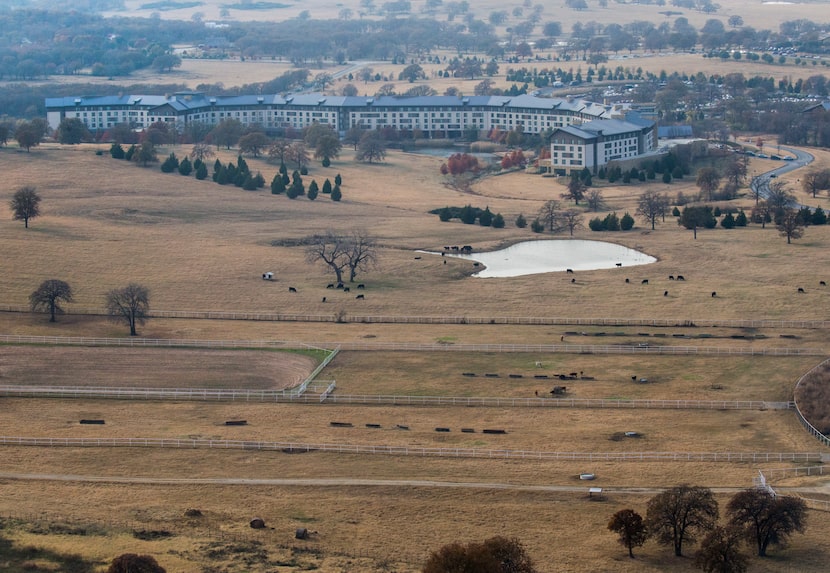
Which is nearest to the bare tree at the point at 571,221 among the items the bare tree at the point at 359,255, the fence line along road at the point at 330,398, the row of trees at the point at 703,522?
the bare tree at the point at 359,255

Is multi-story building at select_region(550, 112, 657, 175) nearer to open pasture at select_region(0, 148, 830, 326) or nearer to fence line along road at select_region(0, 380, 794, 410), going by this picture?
open pasture at select_region(0, 148, 830, 326)

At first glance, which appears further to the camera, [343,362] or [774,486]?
[343,362]

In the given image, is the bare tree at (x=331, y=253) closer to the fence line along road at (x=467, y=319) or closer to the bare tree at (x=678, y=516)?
the fence line along road at (x=467, y=319)

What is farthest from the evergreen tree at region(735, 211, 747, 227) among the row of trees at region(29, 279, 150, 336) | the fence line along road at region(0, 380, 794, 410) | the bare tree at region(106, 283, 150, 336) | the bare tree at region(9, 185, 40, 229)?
the bare tree at region(9, 185, 40, 229)

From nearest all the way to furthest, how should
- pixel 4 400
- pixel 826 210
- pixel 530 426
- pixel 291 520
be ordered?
pixel 291 520
pixel 530 426
pixel 4 400
pixel 826 210

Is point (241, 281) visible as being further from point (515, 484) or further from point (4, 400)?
point (515, 484)

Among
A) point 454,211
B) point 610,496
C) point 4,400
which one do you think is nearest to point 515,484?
point 610,496
